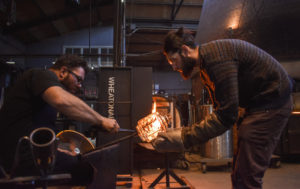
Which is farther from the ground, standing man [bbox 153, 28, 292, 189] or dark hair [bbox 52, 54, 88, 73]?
dark hair [bbox 52, 54, 88, 73]

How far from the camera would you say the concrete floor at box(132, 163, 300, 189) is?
378 centimetres

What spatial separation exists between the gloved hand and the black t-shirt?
0.90 m

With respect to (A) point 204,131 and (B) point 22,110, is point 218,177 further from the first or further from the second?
(B) point 22,110

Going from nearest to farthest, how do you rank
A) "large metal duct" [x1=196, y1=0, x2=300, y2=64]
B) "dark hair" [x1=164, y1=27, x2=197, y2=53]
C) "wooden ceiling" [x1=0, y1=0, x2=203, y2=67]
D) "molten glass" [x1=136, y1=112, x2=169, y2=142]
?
"dark hair" [x1=164, y1=27, x2=197, y2=53] < "molten glass" [x1=136, y1=112, x2=169, y2=142] < "large metal duct" [x1=196, y1=0, x2=300, y2=64] < "wooden ceiling" [x1=0, y1=0, x2=203, y2=67]

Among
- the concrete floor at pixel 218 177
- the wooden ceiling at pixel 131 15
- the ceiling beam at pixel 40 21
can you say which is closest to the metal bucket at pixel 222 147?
the concrete floor at pixel 218 177

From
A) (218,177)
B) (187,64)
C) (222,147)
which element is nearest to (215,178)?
(218,177)

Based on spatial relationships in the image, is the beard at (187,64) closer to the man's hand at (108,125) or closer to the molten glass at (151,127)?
the man's hand at (108,125)

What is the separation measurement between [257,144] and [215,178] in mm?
3176

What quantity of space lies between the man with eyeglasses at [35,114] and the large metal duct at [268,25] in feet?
15.4

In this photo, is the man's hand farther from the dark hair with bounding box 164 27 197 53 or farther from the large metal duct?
the large metal duct

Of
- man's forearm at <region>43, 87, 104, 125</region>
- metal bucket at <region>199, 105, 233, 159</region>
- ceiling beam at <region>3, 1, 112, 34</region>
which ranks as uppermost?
ceiling beam at <region>3, 1, 112, 34</region>

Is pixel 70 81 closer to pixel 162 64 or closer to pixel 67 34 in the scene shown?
pixel 67 34

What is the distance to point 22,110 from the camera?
1687mm

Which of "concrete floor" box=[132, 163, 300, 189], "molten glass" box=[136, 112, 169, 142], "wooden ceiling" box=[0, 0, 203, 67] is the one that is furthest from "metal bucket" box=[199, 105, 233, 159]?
"wooden ceiling" box=[0, 0, 203, 67]
